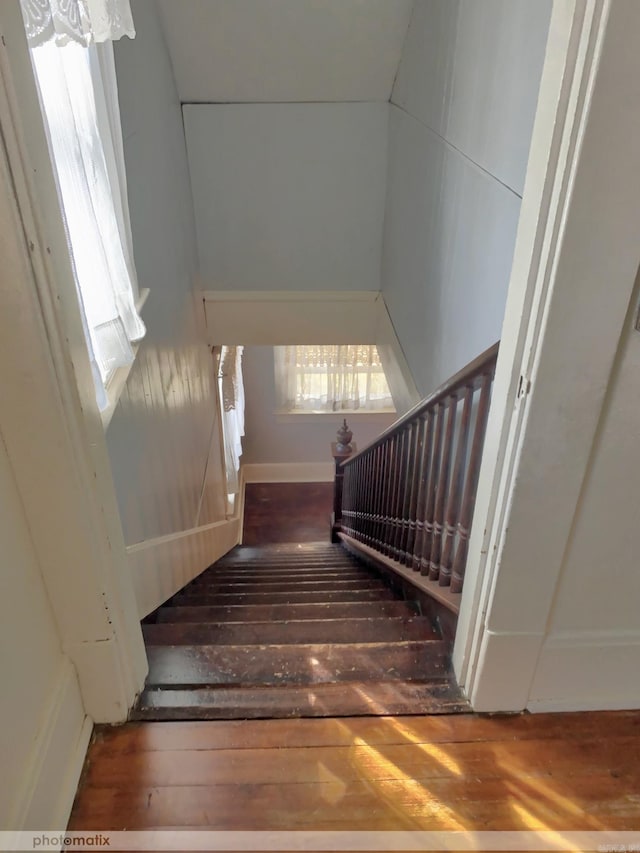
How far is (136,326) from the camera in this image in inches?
72.8

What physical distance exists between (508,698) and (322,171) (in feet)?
10.8

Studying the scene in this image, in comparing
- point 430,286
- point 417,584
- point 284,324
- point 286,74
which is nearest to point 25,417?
point 417,584

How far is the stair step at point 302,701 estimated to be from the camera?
145 centimetres

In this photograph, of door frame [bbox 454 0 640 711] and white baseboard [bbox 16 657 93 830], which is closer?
door frame [bbox 454 0 640 711]

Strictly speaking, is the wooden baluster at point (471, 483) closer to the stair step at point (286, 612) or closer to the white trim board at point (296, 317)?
the stair step at point (286, 612)

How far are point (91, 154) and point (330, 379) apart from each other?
4.41m

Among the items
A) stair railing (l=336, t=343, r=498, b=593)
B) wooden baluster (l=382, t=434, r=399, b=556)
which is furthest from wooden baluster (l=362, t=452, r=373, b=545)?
wooden baluster (l=382, t=434, r=399, b=556)

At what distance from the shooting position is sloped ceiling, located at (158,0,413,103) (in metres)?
2.88

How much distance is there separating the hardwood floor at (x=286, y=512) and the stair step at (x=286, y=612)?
10.5 ft

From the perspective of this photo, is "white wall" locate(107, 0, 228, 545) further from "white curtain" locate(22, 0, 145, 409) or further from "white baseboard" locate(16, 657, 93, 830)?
"white baseboard" locate(16, 657, 93, 830)

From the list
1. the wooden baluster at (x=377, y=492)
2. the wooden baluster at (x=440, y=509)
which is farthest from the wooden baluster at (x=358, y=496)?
the wooden baluster at (x=440, y=509)

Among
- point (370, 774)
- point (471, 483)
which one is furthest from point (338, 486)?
point (370, 774)

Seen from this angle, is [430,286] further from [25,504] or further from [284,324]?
[25,504]

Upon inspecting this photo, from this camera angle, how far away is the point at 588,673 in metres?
1.42
